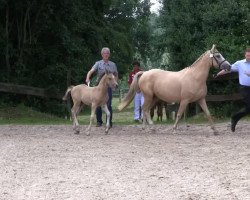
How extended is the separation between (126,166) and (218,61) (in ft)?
17.0

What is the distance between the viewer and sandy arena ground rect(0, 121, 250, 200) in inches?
256

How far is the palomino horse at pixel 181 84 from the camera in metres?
12.8

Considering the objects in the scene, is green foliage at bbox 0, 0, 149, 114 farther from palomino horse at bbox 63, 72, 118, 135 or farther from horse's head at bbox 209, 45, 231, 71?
horse's head at bbox 209, 45, 231, 71

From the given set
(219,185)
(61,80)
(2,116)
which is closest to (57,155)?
(219,185)

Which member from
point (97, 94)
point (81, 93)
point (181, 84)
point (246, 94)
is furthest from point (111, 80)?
point (246, 94)

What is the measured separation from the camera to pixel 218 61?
12602 mm

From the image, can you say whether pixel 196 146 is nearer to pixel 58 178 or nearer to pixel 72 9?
pixel 58 178

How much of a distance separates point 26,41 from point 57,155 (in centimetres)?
1172

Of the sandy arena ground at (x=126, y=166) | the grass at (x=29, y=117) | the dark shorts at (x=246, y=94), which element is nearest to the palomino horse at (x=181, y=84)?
the dark shorts at (x=246, y=94)

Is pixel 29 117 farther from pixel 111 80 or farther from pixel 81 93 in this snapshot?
pixel 111 80

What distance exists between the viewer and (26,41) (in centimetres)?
2058

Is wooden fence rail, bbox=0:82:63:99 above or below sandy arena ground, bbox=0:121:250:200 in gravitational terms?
above

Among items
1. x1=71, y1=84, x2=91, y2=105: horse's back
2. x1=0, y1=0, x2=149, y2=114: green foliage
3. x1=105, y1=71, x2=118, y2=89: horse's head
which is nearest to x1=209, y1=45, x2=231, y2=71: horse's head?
x1=105, y1=71, x2=118, y2=89: horse's head

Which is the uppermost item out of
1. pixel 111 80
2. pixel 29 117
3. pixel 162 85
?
pixel 111 80
